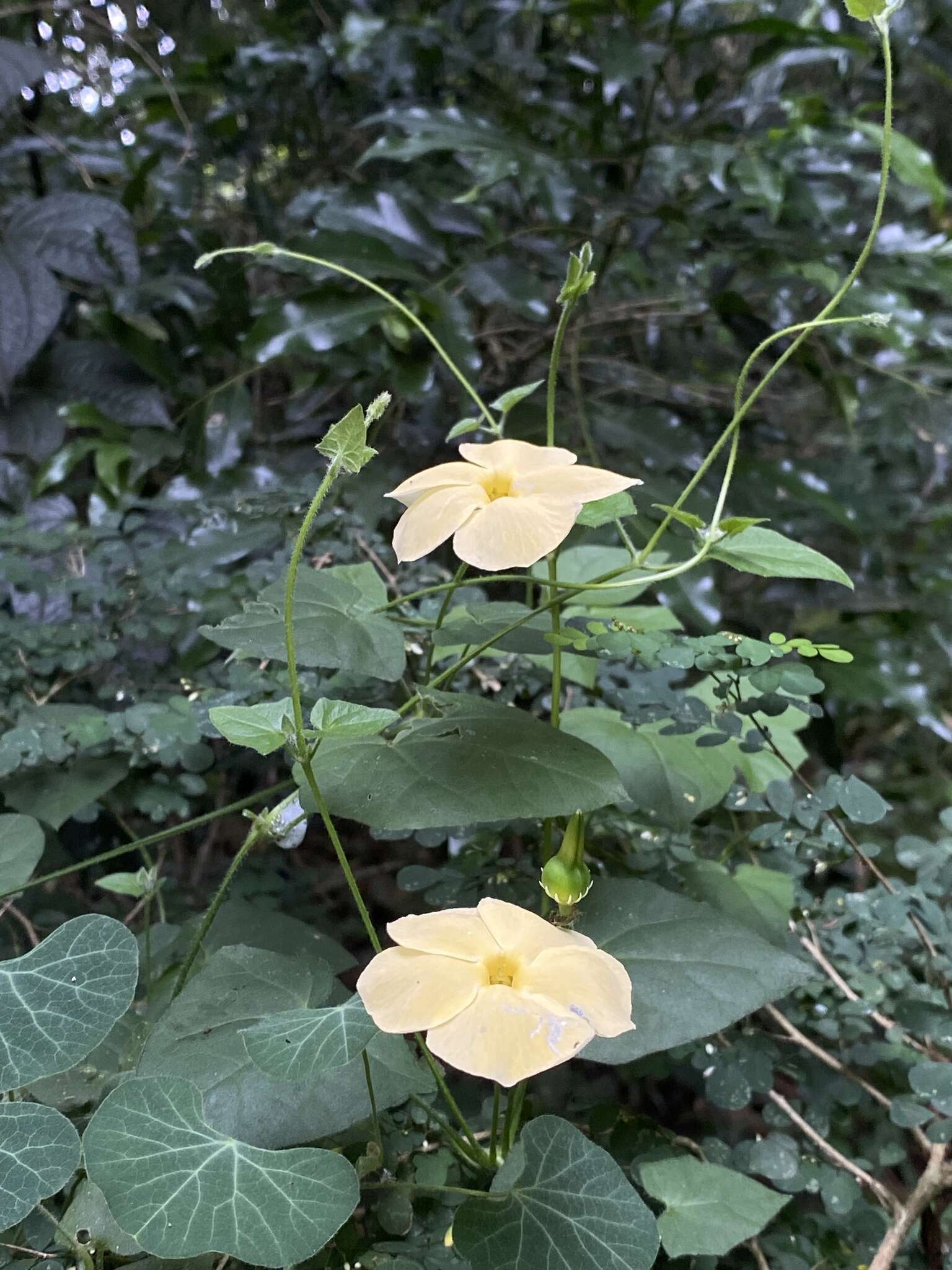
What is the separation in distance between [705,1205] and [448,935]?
27 cm

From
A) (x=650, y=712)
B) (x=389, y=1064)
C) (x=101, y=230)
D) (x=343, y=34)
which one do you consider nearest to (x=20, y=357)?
(x=101, y=230)

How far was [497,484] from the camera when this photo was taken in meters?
0.48

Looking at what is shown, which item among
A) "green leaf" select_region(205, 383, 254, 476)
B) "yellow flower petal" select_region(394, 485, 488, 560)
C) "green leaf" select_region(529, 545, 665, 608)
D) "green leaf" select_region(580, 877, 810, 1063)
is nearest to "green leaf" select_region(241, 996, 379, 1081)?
"green leaf" select_region(580, 877, 810, 1063)

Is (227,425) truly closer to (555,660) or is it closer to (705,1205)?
(555,660)

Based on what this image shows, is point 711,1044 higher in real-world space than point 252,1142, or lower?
lower

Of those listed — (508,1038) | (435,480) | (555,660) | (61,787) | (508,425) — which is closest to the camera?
(508,1038)

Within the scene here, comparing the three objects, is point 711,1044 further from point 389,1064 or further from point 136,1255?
point 136,1255

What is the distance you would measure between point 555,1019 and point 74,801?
53cm

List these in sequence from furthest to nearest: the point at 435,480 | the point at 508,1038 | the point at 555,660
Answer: the point at 555,660 < the point at 435,480 < the point at 508,1038

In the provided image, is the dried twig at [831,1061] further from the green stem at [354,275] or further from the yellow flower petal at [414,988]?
the green stem at [354,275]

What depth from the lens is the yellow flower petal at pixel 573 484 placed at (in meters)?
0.44

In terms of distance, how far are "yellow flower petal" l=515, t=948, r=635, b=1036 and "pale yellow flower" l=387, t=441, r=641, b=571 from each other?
176 millimetres

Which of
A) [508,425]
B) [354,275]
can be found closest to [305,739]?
[354,275]

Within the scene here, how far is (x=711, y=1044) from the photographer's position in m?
0.66
